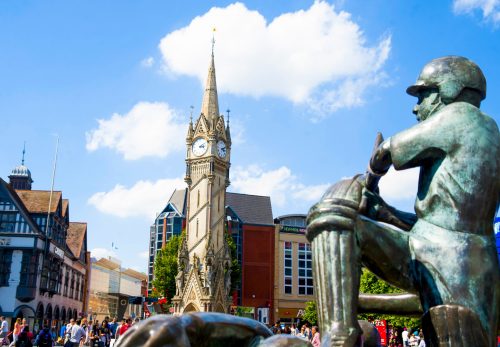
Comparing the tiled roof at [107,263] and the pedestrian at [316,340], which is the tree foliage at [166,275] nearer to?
the tiled roof at [107,263]

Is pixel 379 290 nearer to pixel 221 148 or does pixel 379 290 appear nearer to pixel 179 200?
pixel 221 148

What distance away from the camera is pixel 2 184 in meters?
49.7

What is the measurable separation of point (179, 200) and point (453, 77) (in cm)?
8345

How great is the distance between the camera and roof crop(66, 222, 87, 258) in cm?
7086

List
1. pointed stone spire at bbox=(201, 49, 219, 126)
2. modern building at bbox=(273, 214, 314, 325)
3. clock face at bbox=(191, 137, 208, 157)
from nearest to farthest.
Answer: clock face at bbox=(191, 137, 208, 157) → pointed stone spire at bbox=(201, 49, 219, 126) → modern building at bbox=(273, 214, 314, 325)

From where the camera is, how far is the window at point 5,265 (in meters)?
47.2

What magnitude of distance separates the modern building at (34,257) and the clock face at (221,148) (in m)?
18.4

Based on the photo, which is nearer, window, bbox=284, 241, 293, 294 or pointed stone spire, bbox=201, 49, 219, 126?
pointed stone spire, bbox=201, 49, 219, 126

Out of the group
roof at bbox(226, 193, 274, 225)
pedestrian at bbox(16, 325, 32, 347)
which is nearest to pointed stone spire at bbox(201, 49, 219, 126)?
roof at bbox(226, 193, 274, 225)

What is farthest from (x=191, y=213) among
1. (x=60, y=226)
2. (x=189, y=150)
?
(x=60, y=226)

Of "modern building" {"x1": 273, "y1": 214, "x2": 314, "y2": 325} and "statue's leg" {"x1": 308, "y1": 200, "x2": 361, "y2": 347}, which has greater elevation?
"modern building" {"x1": 273, "y1": 214, "x2": 314, "y2": 325}

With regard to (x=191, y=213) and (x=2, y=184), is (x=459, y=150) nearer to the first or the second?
(x=2, y=184)

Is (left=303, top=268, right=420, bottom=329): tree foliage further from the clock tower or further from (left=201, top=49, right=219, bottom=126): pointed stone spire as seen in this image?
(left=201, top=49, right=219, bottom=126): pointed stone spire

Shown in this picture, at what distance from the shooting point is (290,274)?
80875mm
